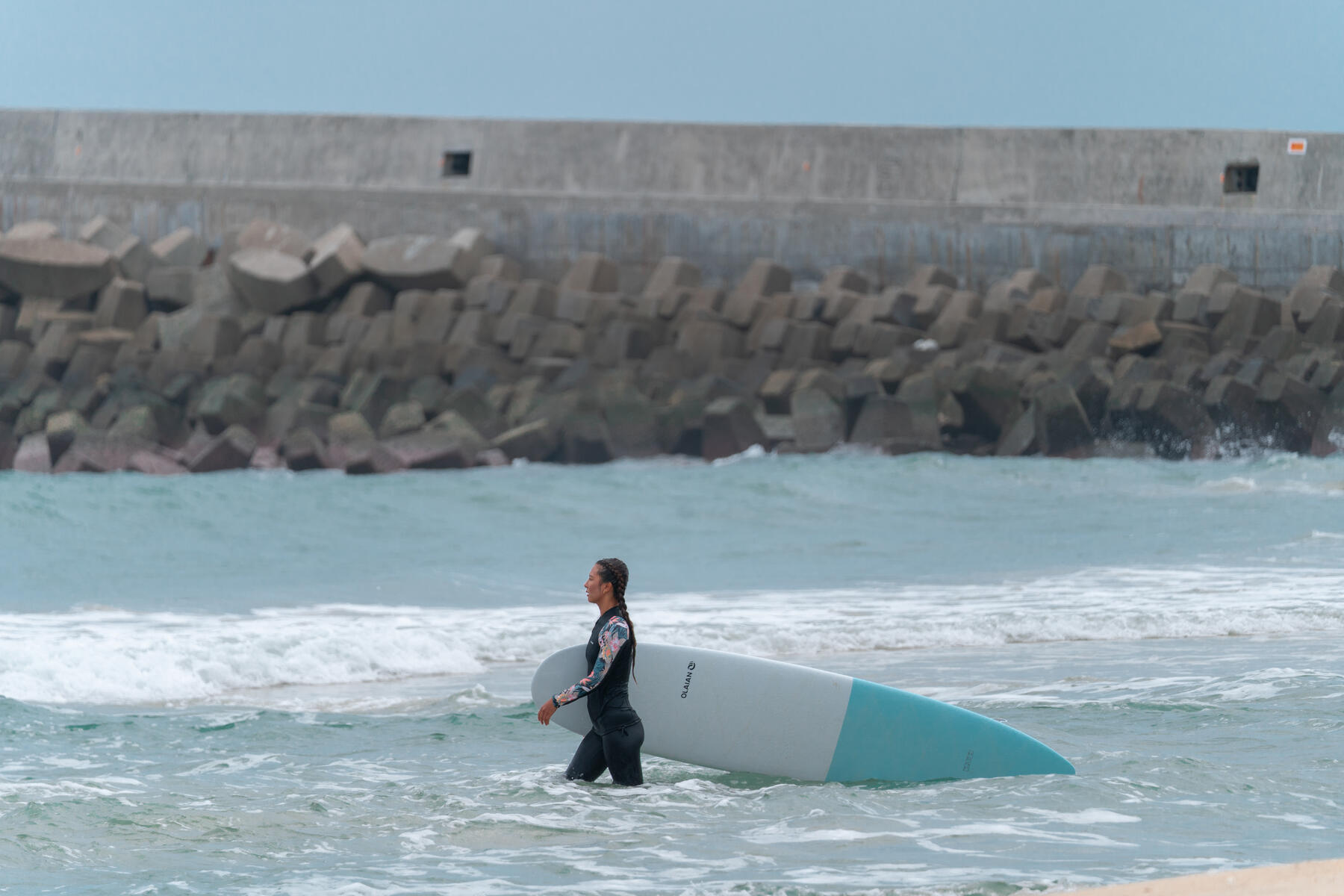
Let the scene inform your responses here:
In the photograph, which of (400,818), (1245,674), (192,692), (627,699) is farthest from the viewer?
(192,692)

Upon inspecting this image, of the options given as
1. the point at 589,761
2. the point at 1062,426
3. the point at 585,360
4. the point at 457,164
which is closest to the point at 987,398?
the point at 1062,426

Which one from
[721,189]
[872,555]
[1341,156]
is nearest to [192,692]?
[872,555]

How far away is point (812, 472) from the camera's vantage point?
634 inches

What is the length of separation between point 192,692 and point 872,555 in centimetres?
659

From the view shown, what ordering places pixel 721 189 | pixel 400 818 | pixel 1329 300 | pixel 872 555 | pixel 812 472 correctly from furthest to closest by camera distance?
pixel 721 189, pixel 1329 300, pixel 812 472, pixel 872 555, pixel 400 818

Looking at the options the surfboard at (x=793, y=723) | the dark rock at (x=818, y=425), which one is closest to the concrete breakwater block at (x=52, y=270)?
the dark rock at (x=818, y=425)

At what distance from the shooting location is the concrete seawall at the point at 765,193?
18.3m

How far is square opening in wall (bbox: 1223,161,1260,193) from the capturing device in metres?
18.3

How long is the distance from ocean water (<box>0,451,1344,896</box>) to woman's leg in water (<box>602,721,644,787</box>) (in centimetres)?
10

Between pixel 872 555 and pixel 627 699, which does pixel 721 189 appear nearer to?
pixel 872 555

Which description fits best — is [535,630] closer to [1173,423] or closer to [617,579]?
[617,579]

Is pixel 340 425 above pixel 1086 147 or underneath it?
underneath

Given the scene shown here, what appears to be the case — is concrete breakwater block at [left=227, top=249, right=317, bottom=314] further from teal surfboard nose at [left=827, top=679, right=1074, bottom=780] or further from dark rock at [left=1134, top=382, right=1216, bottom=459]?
teal surfboard nose at [left=827, top=679, right=1074, bottom=780]

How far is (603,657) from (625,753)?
1.16 ft
